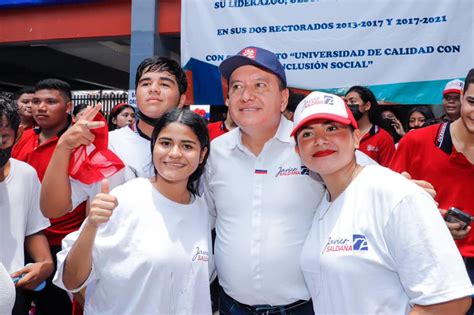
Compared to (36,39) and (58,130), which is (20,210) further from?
(36,39)

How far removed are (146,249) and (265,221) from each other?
54 centimetres

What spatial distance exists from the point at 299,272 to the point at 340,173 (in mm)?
502

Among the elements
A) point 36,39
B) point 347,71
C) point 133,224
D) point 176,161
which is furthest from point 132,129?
point 36,39

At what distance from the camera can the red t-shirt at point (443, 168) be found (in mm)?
2531

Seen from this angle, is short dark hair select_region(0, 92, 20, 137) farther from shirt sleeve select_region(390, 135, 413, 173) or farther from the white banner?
the white banner

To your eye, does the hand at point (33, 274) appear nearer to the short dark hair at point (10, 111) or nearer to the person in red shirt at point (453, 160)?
the short dark hair at point (10, 111)

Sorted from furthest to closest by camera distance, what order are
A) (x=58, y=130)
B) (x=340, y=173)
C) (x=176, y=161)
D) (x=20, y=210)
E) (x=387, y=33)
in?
(x=387, y=33) → (x=58, y=130) → (x=20, y=210) → (x=176, y=161) → (x=340, y=173)

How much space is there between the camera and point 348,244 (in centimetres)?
164

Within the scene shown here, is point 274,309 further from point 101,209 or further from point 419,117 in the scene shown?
point 419,117

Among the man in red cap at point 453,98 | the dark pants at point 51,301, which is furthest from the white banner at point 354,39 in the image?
the dark pants at point 51,301

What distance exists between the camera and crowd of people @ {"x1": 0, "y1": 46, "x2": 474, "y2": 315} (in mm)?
1599

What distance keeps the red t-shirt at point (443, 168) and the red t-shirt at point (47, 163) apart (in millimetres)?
2163

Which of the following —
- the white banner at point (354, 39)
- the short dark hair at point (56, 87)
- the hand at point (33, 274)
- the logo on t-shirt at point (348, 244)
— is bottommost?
the hand at point (33, 274)

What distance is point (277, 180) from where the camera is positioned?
214 cm
